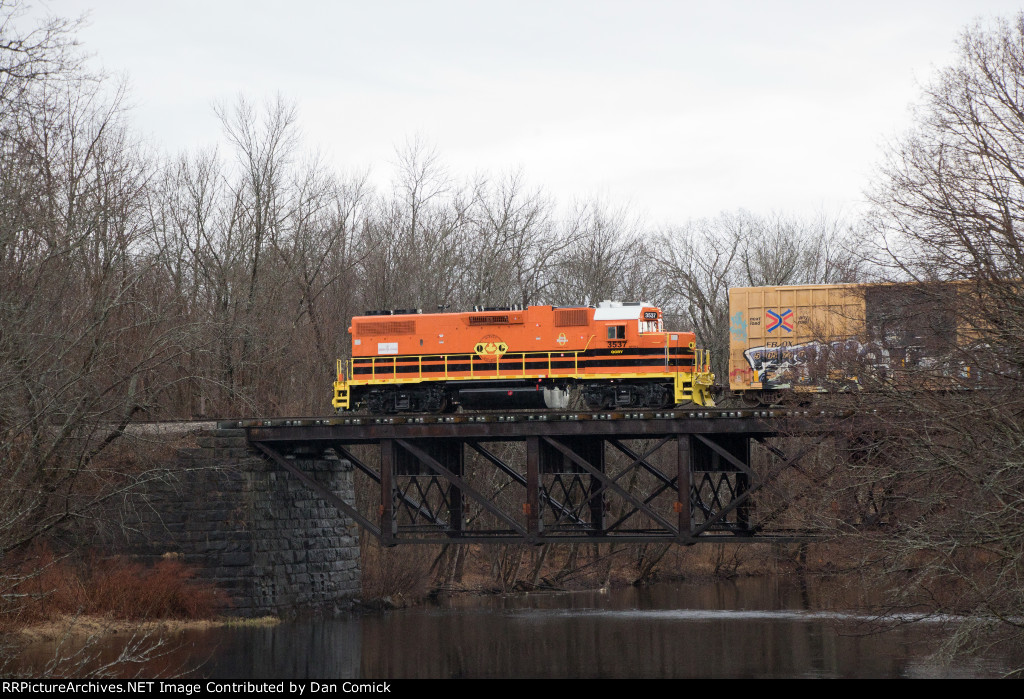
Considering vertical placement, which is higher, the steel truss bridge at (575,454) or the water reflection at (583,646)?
the steel truss bridge at (575,454)

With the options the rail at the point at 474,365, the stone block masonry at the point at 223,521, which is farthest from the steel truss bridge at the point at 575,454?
the rail at the point at 474,365

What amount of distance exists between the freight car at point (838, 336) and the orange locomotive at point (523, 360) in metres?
1.52

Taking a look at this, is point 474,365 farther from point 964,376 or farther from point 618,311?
point 964,376

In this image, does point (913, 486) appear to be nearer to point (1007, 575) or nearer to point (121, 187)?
point (1007, 575)

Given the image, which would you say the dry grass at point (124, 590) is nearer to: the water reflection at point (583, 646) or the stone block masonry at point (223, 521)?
the stone block masonry at point (223, 521)

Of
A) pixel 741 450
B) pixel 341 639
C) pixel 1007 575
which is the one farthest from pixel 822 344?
pixel 341 639

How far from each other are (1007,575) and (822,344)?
330 inches

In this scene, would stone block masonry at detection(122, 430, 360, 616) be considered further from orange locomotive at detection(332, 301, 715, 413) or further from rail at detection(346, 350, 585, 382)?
rail at detection(346, 350, 585, 382)

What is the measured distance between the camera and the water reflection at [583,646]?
2678 centimetres

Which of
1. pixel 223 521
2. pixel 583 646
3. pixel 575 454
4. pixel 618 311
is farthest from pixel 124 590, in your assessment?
pixel 618 311

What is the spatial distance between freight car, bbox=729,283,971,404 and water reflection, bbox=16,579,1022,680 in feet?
19.5

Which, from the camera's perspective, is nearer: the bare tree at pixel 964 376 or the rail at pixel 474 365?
the bare tree at pixel 964 376

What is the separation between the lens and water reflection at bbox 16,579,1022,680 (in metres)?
26.8
